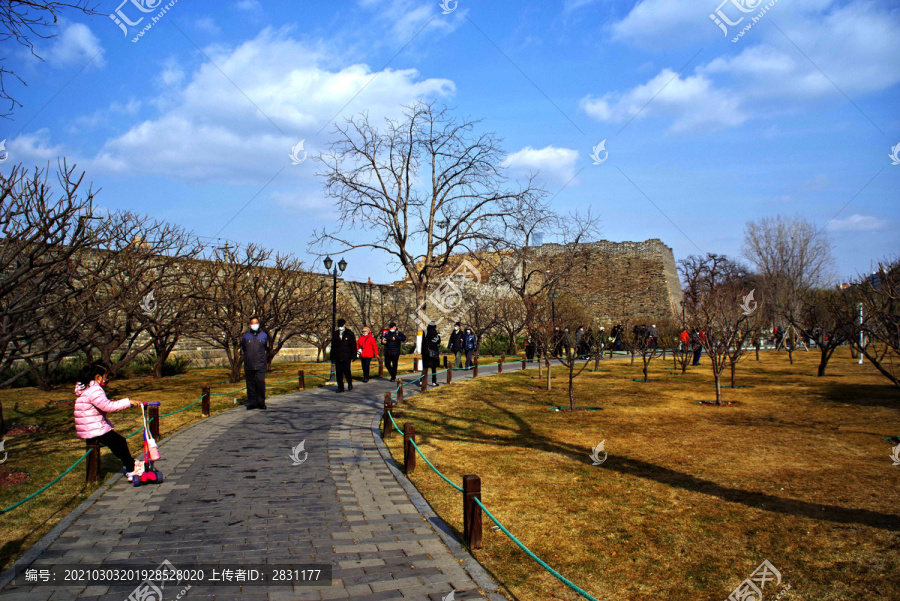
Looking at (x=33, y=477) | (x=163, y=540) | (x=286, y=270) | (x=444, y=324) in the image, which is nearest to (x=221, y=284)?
(x=286, y=270)

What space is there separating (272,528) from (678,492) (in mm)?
4467

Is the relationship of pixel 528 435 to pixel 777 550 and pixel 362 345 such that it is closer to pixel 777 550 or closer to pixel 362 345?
pixel 777 550
